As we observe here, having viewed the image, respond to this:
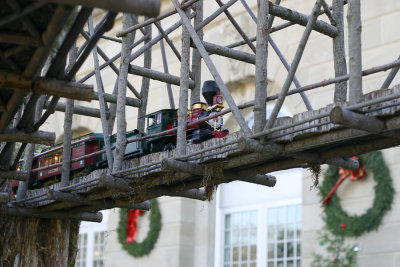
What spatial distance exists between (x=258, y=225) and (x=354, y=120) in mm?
13839

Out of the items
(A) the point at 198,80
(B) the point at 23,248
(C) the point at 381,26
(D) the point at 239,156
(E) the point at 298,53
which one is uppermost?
(C) the point at 381,26

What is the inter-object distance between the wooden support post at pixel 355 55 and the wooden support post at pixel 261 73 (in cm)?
153

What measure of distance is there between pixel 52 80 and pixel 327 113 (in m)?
3.52

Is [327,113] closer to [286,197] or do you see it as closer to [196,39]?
[196,39]

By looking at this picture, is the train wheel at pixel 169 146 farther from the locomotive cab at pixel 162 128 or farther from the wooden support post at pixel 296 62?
the wooden support post at pixel 296 62

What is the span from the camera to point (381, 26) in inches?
835

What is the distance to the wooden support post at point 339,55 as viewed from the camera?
12727mm

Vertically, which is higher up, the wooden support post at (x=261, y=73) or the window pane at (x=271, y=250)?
the wooden support post at (x=261, y=73)

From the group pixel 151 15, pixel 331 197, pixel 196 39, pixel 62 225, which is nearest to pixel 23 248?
pixel 62 225

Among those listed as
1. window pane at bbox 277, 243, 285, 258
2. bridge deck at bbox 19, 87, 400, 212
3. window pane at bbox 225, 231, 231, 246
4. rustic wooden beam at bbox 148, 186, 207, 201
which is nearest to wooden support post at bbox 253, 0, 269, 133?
bridge deck at bbox 19, 87, 400, 212

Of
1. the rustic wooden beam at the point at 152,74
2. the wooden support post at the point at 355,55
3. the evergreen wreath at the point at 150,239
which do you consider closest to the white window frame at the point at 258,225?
the evergreen wreath at the point at 150,239

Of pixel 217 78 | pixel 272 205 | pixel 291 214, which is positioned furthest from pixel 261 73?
pixel 272 205

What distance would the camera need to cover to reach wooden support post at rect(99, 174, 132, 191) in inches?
577

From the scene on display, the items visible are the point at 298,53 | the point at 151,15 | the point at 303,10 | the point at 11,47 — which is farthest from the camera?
the point at 303,10
